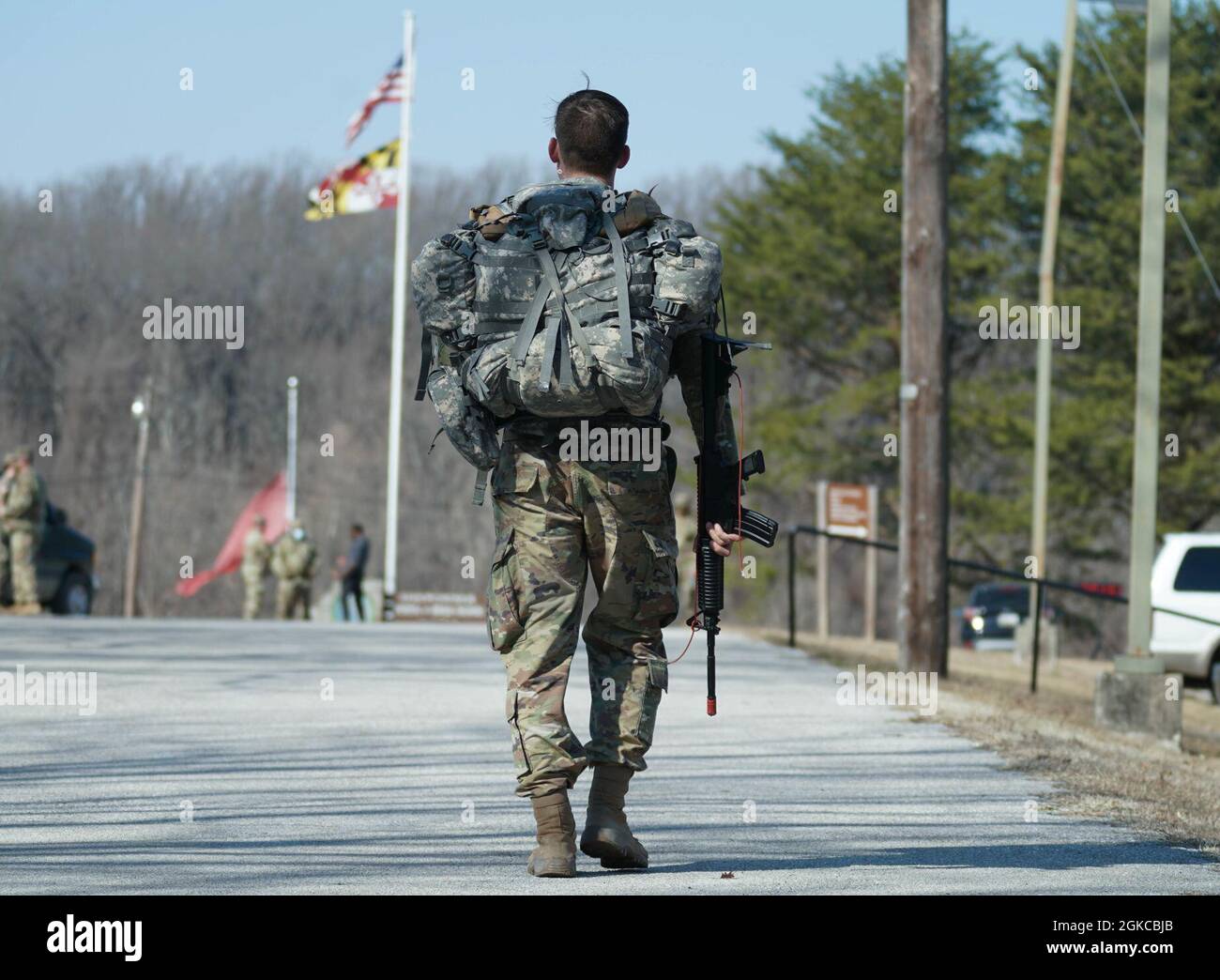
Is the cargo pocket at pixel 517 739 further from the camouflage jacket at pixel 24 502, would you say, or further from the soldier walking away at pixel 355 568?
the soldier walking away at pixel 355 568

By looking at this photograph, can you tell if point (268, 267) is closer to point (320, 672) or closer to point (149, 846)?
point (320, 672)

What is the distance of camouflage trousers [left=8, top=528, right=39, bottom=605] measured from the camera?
21766 millimetres

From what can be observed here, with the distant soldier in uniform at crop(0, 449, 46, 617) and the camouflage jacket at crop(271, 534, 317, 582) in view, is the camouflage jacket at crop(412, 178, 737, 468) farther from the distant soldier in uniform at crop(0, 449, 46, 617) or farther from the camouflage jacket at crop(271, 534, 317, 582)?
the camouflage jacket at crop(271, 534, 317, 582)

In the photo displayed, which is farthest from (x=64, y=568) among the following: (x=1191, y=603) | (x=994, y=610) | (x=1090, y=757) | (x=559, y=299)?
(x=994, y=610)

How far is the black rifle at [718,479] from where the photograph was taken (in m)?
5.80

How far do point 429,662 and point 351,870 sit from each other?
8267mm

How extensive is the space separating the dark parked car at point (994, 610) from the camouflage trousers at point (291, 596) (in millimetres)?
13518

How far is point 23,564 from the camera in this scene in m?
21.9

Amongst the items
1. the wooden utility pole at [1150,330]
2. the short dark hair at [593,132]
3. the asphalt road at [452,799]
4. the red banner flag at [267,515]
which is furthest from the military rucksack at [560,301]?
the red banner flag at [267,515]

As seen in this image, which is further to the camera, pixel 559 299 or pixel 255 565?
pixel 255 565

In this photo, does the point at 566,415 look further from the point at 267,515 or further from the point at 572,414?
the point at 267,515

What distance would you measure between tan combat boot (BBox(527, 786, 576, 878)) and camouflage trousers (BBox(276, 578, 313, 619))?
88.8ft

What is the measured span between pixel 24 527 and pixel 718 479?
17.2 metres
